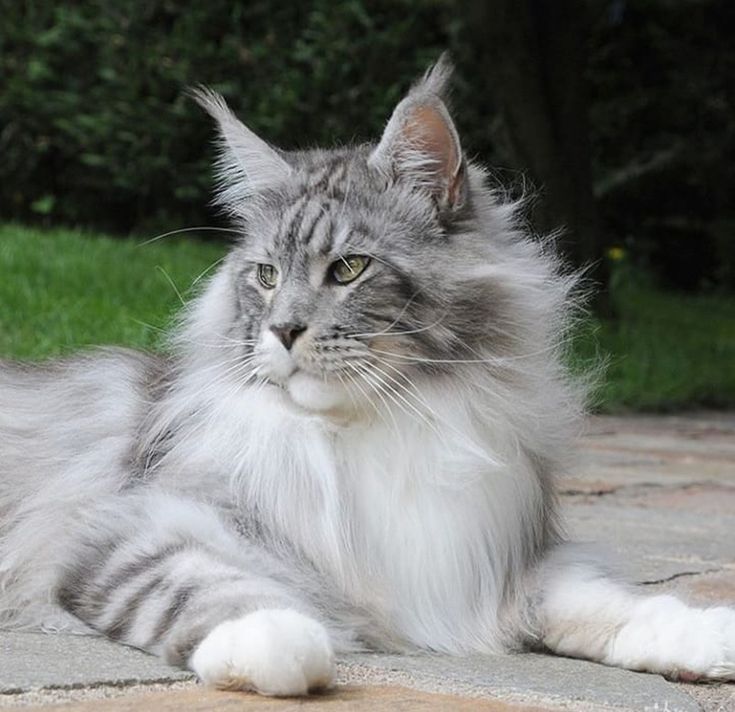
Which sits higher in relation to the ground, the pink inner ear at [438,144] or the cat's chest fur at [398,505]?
the pink inner ear at [438,144]

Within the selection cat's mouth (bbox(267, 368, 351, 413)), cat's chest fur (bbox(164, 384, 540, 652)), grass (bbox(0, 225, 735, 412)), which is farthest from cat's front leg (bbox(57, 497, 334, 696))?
grass (bbox(0, 225, 735, 412))

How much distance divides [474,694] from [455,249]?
1020 mm

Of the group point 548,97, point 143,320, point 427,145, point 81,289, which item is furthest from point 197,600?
point 548,97

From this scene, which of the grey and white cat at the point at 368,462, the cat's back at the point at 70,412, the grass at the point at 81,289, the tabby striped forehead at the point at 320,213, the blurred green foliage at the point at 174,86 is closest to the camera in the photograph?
the grey and white cat at the point at 368,462

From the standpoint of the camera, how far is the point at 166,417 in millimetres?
2908

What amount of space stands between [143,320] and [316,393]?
376 cm

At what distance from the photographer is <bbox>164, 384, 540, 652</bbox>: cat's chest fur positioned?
8.72 ft

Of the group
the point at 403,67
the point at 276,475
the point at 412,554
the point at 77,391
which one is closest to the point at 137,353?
the point at 77,391

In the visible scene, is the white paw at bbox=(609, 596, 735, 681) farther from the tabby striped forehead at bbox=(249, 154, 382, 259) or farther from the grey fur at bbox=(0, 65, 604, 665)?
the tabby striped forehead at bbox=(249, 154, 382, 259)

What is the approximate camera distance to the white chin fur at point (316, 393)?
265cm

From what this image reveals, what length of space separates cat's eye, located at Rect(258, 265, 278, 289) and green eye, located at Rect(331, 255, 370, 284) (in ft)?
0.55

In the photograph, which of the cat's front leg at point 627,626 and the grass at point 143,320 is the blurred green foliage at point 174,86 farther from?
the cat's front leg at point 627,626

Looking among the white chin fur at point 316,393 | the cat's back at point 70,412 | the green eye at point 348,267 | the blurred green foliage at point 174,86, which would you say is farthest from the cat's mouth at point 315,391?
the blurred green foliage at point 174,86

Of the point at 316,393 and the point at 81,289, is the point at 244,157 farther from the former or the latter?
the point at 81,289
